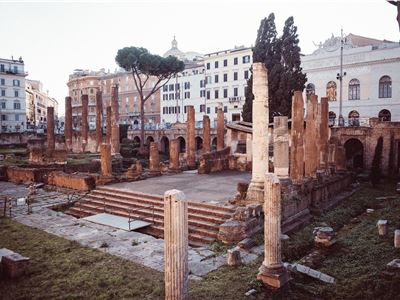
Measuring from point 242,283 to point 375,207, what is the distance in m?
11.1

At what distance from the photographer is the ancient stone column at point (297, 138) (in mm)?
15148

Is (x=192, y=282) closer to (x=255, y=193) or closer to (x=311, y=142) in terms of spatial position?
(x=255, y=193)

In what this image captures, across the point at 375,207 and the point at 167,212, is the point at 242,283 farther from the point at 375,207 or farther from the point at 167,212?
the point at 375,207

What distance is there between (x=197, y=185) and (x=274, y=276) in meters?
10.1

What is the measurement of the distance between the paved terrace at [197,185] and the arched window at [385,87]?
19.9 metres

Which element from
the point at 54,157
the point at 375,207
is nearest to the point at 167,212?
the point at 375,207

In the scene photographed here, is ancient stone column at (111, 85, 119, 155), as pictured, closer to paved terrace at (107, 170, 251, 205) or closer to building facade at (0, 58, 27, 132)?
paved terrace at (107, 170, 251, 205)

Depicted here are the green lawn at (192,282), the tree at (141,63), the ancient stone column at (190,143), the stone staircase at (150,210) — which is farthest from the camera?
the tree at (141,63)

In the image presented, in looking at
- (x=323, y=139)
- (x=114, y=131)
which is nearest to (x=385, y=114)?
(x=323, y=139)

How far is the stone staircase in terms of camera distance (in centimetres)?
1195

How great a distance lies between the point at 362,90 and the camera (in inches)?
1398

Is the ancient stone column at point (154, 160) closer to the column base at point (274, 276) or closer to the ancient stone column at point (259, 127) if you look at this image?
the ancient stone column at point (259, 127)

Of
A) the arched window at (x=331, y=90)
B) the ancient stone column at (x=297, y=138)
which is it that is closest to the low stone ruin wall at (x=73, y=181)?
the ancient stone column at (x=297, y=138)

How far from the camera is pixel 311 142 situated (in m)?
16.8
